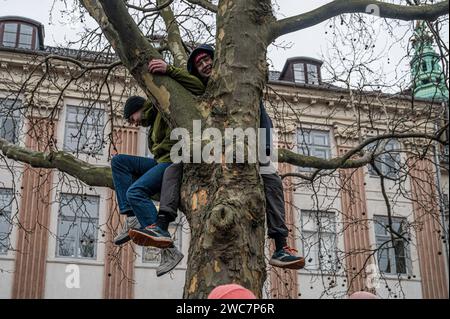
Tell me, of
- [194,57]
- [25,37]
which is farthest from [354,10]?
[25,37]

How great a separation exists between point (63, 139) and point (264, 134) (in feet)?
49.5

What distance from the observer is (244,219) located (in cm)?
463

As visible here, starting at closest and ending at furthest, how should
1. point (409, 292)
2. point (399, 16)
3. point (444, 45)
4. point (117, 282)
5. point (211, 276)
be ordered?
point (211, 276)
point (399, 16)
point (444, 45)
point (117, 282)
point (409, 292)

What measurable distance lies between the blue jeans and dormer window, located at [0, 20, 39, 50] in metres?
16.7

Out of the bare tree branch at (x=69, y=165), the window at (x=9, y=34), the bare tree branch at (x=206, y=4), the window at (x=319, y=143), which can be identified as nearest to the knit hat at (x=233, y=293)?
the bare tree branch at (x=69, y=165)

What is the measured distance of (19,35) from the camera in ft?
71.4

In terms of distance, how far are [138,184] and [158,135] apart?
50 cm

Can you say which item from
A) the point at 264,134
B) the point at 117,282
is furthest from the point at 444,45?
the point at 117,282

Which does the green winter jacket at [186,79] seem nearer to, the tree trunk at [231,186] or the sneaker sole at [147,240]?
the tree trunk at [231,186]

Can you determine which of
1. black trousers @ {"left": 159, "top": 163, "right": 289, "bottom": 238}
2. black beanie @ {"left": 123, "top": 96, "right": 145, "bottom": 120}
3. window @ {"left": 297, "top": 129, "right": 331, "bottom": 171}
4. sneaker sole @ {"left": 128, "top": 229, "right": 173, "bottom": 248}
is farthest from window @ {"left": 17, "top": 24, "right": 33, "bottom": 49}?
sneaker sole @ {"left": 128, "top": 229, "right": 173, "bottom": 248}

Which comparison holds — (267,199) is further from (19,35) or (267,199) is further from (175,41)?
(19,35)

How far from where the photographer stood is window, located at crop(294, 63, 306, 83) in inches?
925

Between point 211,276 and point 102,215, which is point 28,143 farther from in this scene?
point 211,276

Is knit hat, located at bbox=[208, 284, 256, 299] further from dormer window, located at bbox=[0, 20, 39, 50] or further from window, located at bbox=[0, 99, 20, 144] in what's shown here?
dormer window, located at bbox=[0, 20, 39, 50]
